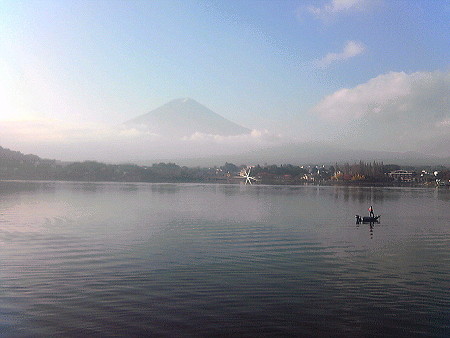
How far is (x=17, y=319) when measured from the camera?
25.6ft

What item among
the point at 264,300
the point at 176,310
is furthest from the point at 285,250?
the point at 176,310

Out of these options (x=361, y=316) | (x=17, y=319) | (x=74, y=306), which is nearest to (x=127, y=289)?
(x=74, y=306)

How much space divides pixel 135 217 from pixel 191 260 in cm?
1490

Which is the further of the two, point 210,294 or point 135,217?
point 135,217

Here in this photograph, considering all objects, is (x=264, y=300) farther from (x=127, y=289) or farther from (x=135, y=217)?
(x=135, y=217)

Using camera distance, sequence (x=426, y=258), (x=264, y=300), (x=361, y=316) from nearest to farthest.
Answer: (x=361, y=316), (x=264, y=300), (x=426, y=258)

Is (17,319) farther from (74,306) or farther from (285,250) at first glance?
(285,250)

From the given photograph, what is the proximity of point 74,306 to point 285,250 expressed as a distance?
30.5ft

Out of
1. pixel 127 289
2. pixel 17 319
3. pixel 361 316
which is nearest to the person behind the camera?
pixel 17 319

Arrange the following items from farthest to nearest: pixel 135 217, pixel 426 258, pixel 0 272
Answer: pixel 135 217, pixel 426 258, pixel 0 272

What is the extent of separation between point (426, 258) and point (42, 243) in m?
15.1

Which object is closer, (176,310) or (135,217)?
(176,310)

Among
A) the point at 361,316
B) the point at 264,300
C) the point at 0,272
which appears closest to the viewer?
the point at 361,316

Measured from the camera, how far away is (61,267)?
12.1 m
